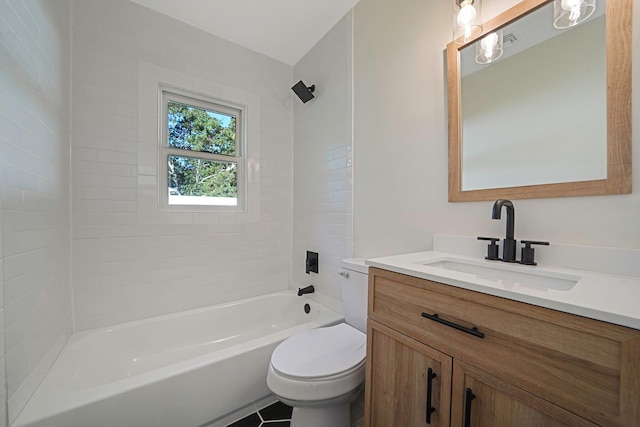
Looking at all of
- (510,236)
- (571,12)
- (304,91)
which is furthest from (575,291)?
(304,91)

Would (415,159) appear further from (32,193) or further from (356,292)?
(32,193)

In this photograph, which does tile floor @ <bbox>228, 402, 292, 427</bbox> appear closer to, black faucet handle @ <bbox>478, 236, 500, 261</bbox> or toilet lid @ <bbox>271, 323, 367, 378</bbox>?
toilet lid @ <bbox>271, 323, 367, 378</bbox>

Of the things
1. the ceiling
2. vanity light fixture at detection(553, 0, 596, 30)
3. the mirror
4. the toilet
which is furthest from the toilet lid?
the ceiling

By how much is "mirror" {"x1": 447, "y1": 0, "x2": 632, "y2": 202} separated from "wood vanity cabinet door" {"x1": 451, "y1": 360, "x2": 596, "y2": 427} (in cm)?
71

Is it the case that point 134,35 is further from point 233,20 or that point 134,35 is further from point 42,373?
point 42,373

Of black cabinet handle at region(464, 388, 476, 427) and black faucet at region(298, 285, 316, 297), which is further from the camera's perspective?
black faucet at region(298, 285, 316, 297)

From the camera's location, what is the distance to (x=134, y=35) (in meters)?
1.76

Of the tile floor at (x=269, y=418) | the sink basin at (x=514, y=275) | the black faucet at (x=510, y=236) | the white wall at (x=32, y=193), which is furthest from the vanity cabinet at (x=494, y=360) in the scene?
the white wall at (x=32, y=193)

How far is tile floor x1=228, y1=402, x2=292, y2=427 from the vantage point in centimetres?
139

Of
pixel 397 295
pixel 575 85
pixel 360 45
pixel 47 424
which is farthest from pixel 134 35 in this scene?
pixel 575 85

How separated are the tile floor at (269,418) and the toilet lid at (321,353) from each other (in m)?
0.50

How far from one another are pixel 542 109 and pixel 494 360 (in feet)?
3.12

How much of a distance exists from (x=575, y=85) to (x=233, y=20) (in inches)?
81.9

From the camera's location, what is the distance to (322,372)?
1.08m
